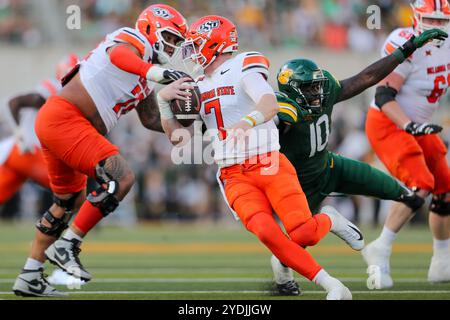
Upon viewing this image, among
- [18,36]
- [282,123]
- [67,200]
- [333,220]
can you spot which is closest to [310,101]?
[282,123]

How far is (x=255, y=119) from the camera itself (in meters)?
5.21

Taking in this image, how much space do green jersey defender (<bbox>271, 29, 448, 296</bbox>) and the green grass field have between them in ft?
2.11

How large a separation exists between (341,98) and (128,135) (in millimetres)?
10305

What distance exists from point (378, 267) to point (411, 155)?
3.23 feet

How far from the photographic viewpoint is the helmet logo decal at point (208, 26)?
5.67 m

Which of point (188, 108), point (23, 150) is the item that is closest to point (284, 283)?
point (188, 108)

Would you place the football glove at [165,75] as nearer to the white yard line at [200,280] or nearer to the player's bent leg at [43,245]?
the player's bent leg at [43,245]

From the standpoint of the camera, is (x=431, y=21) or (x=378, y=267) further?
(x=431, y=21)

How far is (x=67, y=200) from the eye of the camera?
250 inches

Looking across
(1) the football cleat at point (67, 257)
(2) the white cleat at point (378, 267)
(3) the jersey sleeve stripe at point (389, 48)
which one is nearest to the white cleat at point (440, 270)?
(2) the white cleat at point (378, 267)

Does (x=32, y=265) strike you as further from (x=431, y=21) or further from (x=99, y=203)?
(x=431, y=21)

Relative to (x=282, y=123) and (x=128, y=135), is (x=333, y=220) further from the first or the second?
A: (x=128, y=135)

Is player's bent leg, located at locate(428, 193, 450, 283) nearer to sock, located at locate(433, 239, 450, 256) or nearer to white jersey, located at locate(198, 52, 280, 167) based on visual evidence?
sock, located at locate(433, 239, 450, 256)

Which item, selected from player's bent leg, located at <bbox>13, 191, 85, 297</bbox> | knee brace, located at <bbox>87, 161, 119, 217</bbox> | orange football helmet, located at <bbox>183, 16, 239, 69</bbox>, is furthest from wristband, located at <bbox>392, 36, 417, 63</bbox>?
player's bent leg, located at <bbox>13, 191, 85, 297</bbox>
